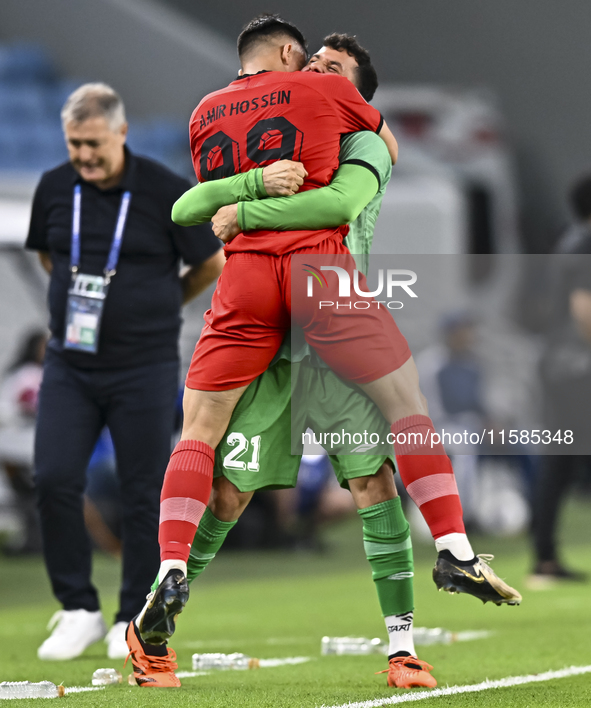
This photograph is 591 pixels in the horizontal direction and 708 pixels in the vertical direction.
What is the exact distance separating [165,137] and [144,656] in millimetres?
11490

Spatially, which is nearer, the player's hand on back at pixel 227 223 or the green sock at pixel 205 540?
the player's hand on back at pixel 227 223

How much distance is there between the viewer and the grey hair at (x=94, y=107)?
462 centimetres

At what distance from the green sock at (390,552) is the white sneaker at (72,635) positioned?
1.43 metres

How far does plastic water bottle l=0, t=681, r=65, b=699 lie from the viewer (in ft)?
11.4

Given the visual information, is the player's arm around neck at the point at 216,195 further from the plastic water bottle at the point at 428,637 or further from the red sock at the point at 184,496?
the plastic water bottle at the point at 428,637

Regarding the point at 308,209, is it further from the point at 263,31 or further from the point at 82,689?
the point at 82,689

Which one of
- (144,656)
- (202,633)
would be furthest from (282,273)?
(202,633)

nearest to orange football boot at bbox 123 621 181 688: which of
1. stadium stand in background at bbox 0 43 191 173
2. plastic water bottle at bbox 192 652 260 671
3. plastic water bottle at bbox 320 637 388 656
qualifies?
plastic water bottle at bbox 192 652 260 671

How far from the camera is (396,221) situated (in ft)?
43.4

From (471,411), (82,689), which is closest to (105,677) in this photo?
(82,689)

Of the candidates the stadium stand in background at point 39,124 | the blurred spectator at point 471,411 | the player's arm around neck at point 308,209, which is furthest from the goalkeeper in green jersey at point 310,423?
the stadium stand in background at point 39,124

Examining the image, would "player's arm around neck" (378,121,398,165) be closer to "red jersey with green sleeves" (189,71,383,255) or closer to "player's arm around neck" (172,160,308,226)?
"red jersey with green sleeves" (189,71,383,255)

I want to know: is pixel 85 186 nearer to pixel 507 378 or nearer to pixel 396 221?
pixel 507 378

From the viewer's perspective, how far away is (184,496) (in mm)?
3496
